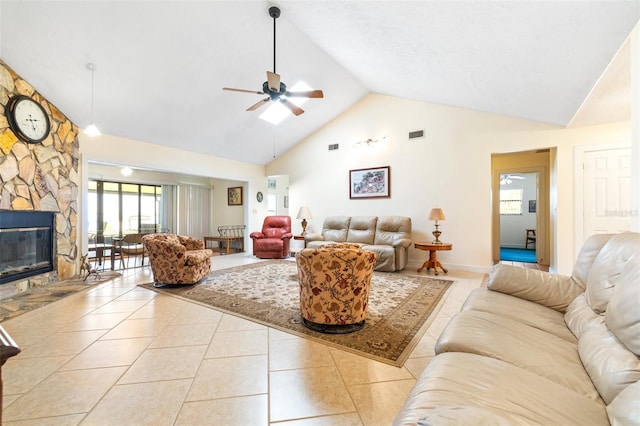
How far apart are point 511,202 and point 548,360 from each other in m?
8.87

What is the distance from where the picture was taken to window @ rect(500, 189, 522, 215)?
8278mm

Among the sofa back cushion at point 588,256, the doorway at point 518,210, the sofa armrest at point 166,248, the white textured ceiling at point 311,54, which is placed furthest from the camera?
the doorway at point 518,210

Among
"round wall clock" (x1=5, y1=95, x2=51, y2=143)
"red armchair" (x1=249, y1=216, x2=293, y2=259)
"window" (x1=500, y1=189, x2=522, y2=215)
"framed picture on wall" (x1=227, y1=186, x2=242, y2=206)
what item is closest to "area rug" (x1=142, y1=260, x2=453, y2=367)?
"red armchair" (x1=249, y1=216, x2=293, y2=259)

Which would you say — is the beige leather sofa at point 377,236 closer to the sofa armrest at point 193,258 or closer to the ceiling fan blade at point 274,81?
the sofa armrest at point 193,258

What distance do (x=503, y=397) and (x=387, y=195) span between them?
193 inches

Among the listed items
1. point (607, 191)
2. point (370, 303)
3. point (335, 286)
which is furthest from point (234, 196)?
point (607, 191)

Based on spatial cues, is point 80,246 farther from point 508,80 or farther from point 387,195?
point 508,80

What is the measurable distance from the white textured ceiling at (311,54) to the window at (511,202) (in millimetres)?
5166

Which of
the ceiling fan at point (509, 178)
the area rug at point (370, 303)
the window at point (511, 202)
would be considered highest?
the ceiling fan at point (509, 178)

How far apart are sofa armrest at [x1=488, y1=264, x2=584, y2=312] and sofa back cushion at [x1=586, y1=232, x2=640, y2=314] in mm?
272

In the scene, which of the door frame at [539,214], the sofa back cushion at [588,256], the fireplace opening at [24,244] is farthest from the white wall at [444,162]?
the fireplace opening at [24,244]

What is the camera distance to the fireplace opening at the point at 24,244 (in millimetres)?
3268

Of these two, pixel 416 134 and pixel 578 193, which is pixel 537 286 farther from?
pixel 416 134

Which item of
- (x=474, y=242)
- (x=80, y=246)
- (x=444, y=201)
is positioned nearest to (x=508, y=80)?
(x=444, y=201)
